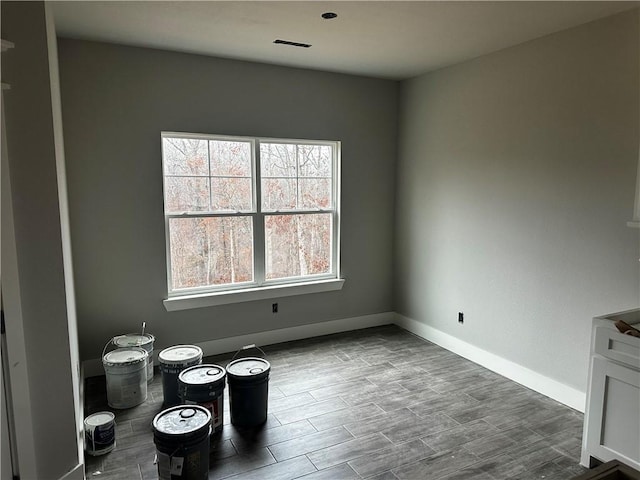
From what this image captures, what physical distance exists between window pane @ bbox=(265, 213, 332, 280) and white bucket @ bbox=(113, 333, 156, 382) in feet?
4.18

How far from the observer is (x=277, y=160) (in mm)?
4352

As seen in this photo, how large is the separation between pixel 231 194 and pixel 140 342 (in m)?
1.52

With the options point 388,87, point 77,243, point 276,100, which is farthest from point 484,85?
point 77,243

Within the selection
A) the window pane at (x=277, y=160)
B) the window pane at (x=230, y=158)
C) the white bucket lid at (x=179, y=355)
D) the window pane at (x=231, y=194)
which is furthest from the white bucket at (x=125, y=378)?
the window pane at (x=277, y=160)

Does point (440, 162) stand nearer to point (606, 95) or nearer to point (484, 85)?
point (484, 85)

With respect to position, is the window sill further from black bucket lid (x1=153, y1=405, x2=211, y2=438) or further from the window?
black bucket lid (x1=153, y1=405, x2=211, y2=438)

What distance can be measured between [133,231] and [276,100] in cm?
178

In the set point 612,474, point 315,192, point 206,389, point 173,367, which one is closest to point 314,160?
point 315,192

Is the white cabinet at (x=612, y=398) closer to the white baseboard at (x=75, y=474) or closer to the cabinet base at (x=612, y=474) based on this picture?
the cabinet base at (x=612, y=474)

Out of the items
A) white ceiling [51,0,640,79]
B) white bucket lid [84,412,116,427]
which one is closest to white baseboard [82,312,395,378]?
white bucket lid [84,412,116,427]

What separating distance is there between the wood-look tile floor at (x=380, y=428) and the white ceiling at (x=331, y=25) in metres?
2.70

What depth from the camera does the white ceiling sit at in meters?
2.71

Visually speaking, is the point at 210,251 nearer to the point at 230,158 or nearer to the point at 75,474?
the point at 230,158

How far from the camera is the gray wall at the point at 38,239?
1.93 meters
